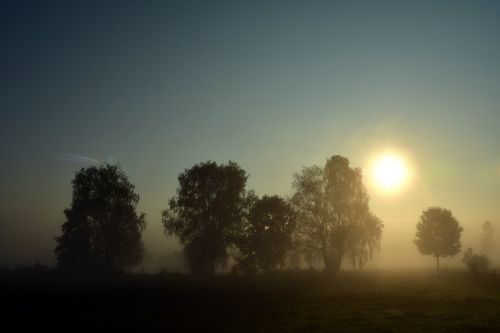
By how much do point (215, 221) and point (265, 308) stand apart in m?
31.4

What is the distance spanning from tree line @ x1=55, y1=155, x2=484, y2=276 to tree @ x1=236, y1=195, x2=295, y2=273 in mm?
139

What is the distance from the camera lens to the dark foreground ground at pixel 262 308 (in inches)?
947

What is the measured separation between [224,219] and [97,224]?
19077mm

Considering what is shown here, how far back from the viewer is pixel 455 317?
82.3 ft

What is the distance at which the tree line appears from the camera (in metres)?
59.9

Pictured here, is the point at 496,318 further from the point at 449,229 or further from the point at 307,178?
the point at 449,229

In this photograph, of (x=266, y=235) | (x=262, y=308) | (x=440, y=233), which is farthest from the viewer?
(x=440, y=233)

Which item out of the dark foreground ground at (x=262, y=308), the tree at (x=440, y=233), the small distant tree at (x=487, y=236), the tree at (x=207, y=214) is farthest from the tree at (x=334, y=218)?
the small distant tree at (x=487, y=236)

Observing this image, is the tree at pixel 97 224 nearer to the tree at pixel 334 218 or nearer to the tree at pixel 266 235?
the tree at pixel 266 235

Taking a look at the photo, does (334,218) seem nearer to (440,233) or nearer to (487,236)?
(440,233)

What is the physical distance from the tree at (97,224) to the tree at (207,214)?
6.58m

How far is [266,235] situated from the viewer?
2275 inches

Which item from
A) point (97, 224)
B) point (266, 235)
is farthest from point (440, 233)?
point (97, 224)

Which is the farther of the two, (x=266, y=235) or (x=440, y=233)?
(x=440, y=233)
